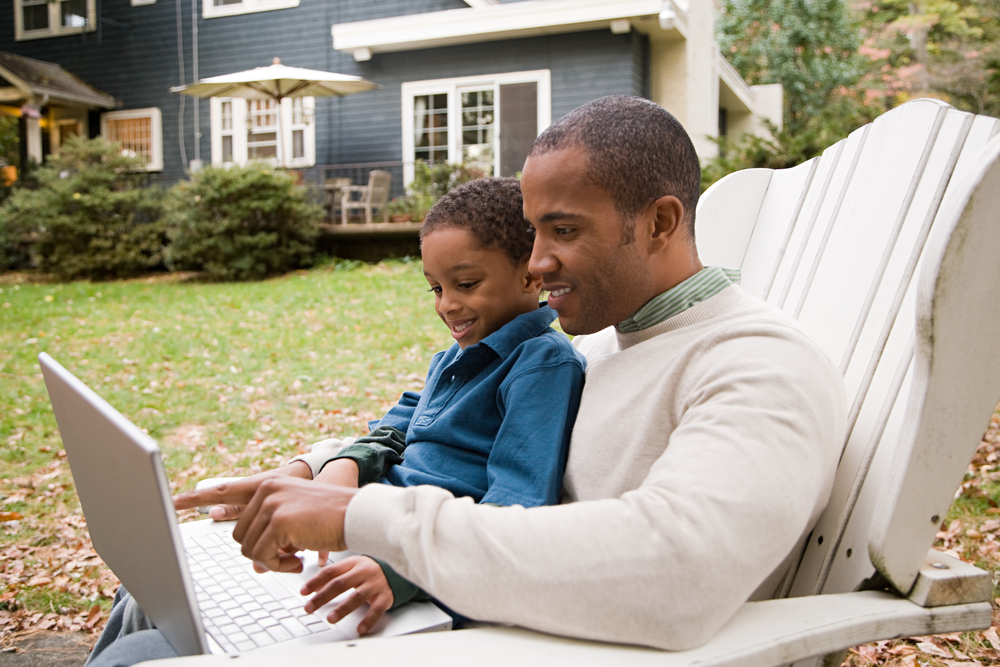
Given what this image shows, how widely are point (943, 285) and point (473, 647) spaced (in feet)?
2.74

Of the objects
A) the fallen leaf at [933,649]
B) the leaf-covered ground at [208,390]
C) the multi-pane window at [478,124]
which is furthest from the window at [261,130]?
the fallen leaf at [933,649]

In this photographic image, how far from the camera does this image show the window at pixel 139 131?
1600cm

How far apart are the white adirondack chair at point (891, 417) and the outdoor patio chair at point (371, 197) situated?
37.6ft

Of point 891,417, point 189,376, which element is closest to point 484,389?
point 891,417

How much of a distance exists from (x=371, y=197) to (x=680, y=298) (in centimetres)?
1189

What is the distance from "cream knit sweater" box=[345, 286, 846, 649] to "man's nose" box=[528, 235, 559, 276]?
1.30 feet

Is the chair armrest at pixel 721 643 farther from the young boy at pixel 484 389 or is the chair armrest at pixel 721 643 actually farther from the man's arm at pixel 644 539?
the young boy at pixel 484 389

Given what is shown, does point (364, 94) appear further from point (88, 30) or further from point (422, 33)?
point (88, 30)

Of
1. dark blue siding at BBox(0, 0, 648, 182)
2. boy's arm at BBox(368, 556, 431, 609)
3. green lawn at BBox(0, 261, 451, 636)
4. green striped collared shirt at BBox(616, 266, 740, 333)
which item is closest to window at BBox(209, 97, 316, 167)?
dark blue siding at BBox(0, 0, 648, 182)

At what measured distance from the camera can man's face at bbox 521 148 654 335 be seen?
55.9 inches

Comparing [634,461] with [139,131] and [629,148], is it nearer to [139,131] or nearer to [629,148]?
[629,148]

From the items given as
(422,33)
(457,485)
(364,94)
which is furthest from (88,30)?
(457,485)

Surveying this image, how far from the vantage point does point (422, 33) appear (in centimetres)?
1307

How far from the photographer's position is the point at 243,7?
15.3 metres
